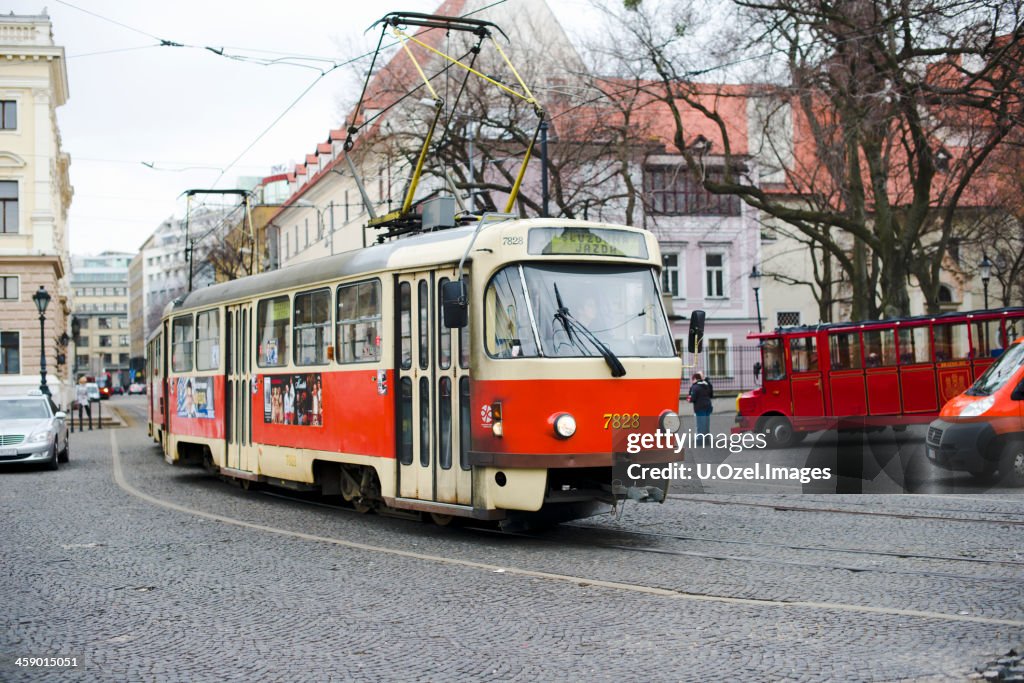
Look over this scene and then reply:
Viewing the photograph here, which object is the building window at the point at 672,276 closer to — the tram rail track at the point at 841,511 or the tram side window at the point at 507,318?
the tram rail track at the point at 841,511

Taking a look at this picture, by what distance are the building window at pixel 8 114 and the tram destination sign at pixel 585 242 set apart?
48.8m

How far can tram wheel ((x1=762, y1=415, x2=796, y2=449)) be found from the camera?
26514 mm

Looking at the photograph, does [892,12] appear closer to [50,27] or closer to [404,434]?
[404,434]

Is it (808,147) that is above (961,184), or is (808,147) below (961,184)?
above

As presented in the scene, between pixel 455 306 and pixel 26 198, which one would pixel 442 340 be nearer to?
pixel 455 306

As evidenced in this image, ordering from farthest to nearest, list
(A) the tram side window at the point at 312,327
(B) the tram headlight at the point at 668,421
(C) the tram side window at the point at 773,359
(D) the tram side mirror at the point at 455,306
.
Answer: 1. (C) the tram side window at the point at 773,359
2. (A) the tram side window at the point at 312,327
3. (B) the tram headlight at the point at 668,421
4. (D) the tram side mirror at the point at 455,306

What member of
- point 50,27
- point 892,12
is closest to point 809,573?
point 892,12

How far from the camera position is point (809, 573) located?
362 inches

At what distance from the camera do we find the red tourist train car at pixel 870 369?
973 inches

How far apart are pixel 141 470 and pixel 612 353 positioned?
13.3m

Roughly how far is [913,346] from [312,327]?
53.1ft

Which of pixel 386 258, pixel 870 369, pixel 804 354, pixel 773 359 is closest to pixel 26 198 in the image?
pixel 773 359

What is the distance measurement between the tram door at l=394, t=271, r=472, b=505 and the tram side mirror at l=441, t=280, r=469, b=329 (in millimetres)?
551

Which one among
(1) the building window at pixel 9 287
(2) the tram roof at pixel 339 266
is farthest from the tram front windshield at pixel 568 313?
(1) the building window at pixel 9 287
